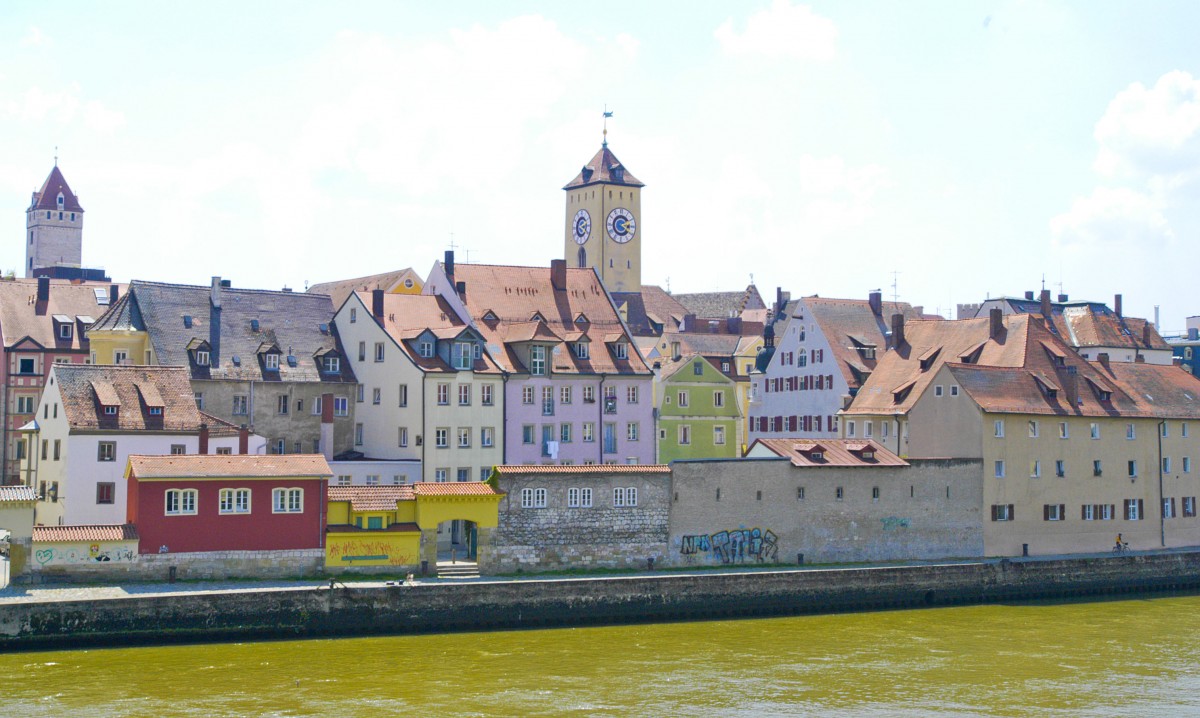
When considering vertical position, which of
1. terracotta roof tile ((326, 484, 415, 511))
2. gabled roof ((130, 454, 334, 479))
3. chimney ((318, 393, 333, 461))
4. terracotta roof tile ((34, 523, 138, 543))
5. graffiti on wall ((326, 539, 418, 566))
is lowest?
graffiti on wall ((326, 539, 418, 566))

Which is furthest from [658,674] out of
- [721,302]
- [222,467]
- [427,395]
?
[721,302]

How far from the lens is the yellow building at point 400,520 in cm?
5384

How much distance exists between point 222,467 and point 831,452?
25.8 m

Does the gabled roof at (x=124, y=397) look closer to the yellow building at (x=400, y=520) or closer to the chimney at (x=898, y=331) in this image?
the yellow building at (x=400, y=520)

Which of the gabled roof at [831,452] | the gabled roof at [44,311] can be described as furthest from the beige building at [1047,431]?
the gabled roof at [44,311]

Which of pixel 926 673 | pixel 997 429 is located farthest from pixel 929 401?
pixel 926 673

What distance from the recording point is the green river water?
39000 mm

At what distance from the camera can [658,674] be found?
4347 centimetres

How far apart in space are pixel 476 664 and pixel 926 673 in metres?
13.8

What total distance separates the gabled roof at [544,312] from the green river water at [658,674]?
64.2 ft

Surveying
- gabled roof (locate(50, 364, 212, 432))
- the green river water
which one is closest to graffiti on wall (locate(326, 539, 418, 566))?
the green river water

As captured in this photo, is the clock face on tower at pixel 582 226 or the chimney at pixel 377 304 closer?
the chimney at pixel 377 304

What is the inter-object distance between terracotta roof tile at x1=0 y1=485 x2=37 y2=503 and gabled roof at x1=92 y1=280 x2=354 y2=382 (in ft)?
43.9

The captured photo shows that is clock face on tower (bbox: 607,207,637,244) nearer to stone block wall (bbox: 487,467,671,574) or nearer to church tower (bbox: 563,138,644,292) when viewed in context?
church tower (bbox: 563,138,644,292)
